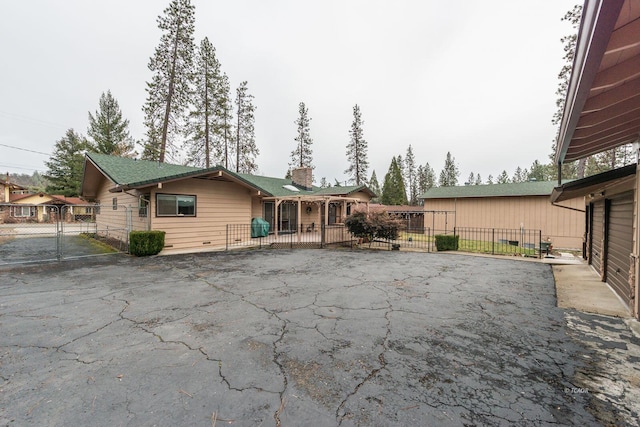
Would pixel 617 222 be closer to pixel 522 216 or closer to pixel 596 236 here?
pixel 596 236

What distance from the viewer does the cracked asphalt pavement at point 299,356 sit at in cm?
207

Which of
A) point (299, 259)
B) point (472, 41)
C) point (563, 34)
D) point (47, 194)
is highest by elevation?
point (563, 34)

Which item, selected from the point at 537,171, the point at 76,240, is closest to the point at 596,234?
the point at 76,240

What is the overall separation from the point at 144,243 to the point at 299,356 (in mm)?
9099

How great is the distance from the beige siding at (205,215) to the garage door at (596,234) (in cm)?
1332

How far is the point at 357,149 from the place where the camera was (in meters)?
32.2

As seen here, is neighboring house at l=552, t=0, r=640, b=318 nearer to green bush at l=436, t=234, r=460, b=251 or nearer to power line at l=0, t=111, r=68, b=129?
green bush at l=436, t=234, r=460, b=251

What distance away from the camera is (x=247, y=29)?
547 inches

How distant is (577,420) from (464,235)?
1835 centimetres

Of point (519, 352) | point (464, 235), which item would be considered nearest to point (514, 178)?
point (464, 235)

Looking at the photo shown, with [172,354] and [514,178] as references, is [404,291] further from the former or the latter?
[514,178]

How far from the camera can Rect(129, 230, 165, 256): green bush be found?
9.48m

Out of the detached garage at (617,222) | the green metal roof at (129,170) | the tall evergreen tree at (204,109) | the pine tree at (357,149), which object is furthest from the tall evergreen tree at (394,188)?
the detached garage at (617,222)

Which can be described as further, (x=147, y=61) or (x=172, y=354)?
(x=147, y=61)
